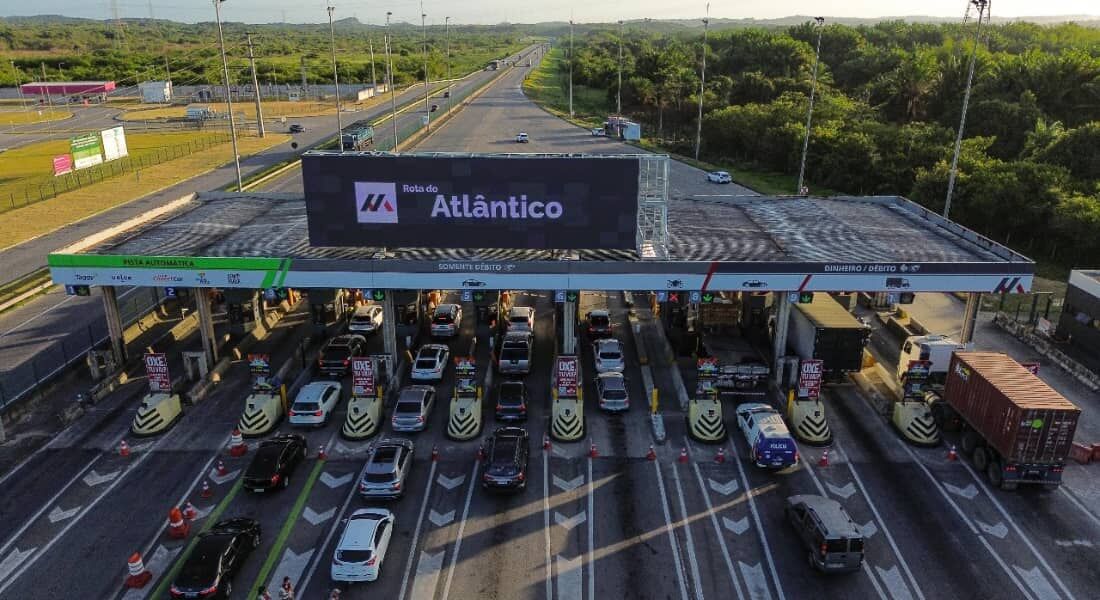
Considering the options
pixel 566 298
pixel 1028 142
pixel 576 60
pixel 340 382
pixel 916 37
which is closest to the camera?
pixel 566 298

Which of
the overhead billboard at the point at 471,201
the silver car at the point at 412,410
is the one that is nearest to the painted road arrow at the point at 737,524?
the overhead billboard at the point at 471,201

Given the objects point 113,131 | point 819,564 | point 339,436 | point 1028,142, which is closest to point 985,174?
point 1028,142

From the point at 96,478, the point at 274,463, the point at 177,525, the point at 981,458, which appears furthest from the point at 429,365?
the point at 981,458

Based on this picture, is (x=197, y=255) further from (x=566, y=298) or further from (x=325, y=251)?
(x=566, y=298)

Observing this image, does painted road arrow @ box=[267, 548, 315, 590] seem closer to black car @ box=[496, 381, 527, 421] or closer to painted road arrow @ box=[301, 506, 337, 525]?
painted road arrow @ box=[301, 506, 337, 525]

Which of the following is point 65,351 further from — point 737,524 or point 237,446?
point 737,524
